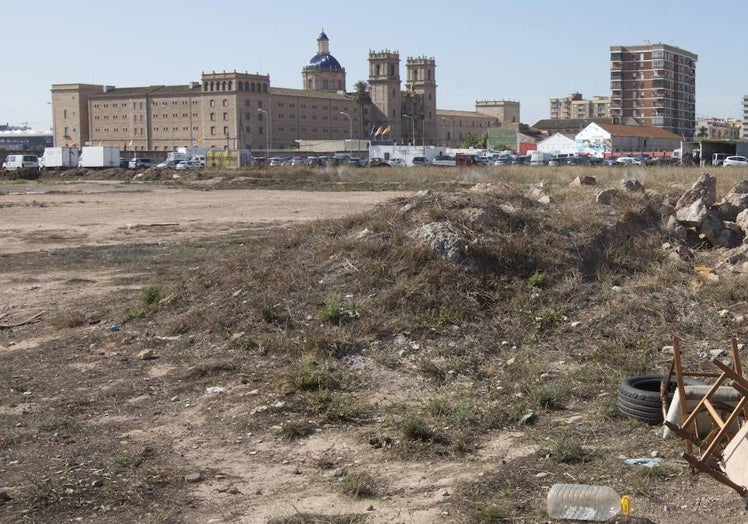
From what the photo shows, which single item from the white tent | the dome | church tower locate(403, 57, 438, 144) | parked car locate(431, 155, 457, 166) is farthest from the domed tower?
parked car locate(431, 155, 457, 166)

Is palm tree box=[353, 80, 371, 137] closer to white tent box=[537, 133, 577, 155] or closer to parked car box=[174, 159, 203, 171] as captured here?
white tent box=[537, 133, 577, 155]

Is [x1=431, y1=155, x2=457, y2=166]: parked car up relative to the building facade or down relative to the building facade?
down

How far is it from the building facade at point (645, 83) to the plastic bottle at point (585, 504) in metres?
158

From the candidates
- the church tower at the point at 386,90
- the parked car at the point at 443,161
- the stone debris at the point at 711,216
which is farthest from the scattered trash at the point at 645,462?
the church tower at the point at 386,90

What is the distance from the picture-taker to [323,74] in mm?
180000

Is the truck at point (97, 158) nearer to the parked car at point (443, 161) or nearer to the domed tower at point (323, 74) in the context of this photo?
the parked car at point (443, 161)

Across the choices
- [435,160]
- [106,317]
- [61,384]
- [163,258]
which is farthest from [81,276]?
[435,160]

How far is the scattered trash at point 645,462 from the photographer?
6.56m

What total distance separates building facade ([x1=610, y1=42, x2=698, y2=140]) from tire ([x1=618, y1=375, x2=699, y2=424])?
511 ft

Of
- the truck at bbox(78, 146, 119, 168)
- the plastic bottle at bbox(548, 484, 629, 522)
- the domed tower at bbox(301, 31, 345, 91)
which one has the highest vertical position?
the domed tower at bbox(301, 31, 345, 91)

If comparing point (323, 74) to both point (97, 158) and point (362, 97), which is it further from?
point (97, 158)

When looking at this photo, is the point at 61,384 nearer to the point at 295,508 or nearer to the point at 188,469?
the point at 188,469

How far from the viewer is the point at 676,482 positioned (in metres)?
6.26

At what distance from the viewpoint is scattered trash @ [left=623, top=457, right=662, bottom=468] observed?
6.56m
